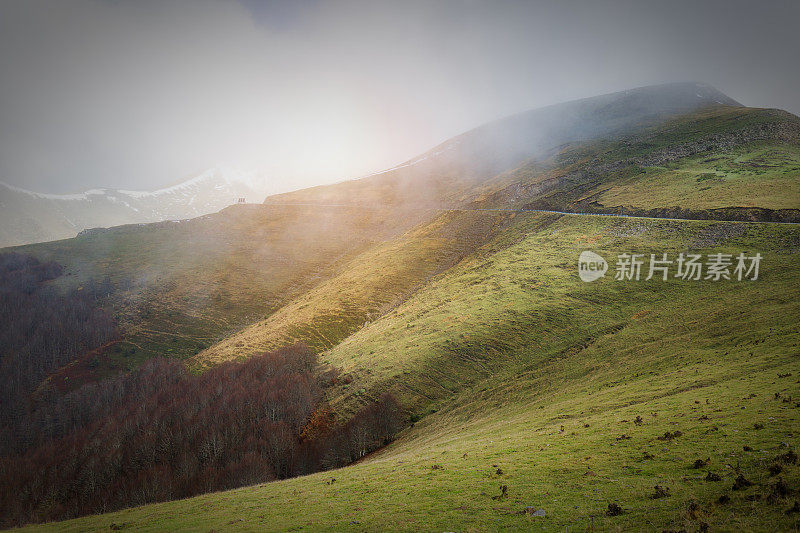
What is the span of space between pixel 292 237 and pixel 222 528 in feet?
588

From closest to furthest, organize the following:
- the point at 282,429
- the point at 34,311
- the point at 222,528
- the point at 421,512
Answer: the point at 421,512 → the point at 222,528 → the point at 282,429 → the point at 34,311

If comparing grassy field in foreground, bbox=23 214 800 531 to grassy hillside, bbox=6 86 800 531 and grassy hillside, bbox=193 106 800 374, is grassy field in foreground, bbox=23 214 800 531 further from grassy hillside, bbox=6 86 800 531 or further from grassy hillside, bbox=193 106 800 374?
grassy hillside, bbox=193 106 800 374

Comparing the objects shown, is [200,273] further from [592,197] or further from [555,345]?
[592,197]

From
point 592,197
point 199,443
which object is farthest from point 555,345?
point 592,197

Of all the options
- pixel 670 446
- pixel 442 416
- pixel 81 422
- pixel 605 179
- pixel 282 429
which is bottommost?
pixel 81 422

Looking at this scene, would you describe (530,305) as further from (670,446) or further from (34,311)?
(34,311)

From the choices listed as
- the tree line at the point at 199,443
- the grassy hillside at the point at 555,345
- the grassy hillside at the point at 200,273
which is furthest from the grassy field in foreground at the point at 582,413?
the grassy hillside at the point at 200,273

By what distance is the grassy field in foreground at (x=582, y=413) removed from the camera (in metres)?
13.8

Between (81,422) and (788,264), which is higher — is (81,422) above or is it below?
below

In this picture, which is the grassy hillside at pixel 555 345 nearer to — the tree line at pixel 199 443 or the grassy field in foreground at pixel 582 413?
the grassy field in foreground at pixel 582 413

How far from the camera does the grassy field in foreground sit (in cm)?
1378

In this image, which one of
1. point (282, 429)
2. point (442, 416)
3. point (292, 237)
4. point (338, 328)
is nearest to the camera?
point (442, 416)

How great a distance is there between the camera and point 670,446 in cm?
1688

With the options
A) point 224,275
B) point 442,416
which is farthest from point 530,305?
point 224,275
